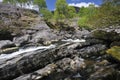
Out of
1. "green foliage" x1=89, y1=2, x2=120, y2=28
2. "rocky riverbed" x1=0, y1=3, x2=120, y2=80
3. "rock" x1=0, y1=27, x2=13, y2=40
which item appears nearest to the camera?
"rocky riverbed" x1=0, y1=3, x2=120, y2=80

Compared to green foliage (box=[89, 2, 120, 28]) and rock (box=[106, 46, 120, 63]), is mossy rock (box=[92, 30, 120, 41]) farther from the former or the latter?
rock (box=[106, 46, 120, 63])

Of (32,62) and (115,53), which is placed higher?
(115,53)

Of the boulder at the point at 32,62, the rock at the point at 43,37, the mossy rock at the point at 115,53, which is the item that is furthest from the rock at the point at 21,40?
the mossy rock at the point at 115,53

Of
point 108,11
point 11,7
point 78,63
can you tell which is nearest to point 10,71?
point 78,63

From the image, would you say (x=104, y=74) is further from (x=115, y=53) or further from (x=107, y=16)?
(x=107, y=16)

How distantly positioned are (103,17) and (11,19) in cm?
5005

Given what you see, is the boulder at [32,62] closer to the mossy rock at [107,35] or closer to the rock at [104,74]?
the mossy rock at [107,35]

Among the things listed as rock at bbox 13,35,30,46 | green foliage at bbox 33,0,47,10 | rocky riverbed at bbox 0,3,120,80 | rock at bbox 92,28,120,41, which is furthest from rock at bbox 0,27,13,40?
green foliage at bbox 33,0,47,10

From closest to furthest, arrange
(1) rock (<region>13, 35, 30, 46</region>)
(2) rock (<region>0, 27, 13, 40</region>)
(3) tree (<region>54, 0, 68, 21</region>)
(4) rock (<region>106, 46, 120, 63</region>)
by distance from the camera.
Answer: (4) rock (<region>106, 46, 120, 63</region>), (1) rock (<region>13, 35, 30, 46</region>), (2) rock (<region>0, 27, 13, 40</region>), (3) tree (<region>54, 0, 68, 21</region>)

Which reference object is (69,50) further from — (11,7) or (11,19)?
(11,7)

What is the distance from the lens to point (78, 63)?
22.5 m

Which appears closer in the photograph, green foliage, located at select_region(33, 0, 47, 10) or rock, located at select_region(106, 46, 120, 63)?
rock, located at select_region(106, 46, 120, 63)

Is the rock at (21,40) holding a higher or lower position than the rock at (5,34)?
lower

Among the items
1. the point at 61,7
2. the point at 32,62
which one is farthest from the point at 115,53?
the point at 61,7
